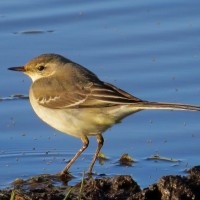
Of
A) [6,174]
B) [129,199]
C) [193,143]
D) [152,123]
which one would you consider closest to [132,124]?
[152,123]

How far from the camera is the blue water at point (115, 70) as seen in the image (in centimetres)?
1205

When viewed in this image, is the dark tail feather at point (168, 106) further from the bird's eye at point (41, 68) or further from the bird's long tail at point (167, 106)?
the bird's eye at point (41, 68)

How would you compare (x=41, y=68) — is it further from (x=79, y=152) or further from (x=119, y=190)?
(x=119, y=190)

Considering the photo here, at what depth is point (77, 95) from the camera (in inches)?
459

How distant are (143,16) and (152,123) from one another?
3916 mm

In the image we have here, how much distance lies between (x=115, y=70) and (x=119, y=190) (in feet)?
16.3

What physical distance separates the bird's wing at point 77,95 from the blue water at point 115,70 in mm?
846

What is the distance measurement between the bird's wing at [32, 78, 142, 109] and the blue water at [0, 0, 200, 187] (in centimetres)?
85

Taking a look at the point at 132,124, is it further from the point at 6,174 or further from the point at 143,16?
the point at 143,16

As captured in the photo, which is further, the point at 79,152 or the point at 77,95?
the point at 79,152

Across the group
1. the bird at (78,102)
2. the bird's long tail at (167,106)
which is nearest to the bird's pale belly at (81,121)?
the bird at (78,102)

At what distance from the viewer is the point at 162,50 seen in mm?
15273

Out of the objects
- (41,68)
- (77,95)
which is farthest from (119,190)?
(41,68)

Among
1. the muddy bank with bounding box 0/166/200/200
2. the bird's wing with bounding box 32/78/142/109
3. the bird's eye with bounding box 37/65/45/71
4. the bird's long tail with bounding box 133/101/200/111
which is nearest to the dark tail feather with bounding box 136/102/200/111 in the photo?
the bird's long tail with bounding box 133/101/200/111
